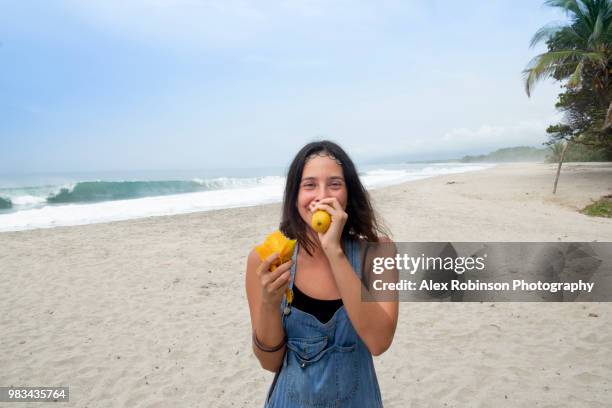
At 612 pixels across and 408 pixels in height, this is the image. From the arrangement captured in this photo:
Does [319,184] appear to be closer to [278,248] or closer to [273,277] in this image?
[278,248]

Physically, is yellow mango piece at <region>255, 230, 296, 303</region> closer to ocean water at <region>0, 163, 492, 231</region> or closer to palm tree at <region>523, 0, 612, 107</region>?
ocean water at <region>0, 163, 492, 231</region>

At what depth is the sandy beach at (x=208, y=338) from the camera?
4.20m

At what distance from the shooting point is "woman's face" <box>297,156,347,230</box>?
1.61m

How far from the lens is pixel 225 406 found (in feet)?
13.3


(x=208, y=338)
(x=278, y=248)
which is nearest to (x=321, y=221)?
(x=278, y=248)

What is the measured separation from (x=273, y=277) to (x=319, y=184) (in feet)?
1.59

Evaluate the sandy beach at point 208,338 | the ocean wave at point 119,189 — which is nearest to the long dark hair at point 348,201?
the sandy beach at point 208,338

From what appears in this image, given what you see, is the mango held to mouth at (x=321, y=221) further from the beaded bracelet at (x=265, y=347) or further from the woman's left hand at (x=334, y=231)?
the beaded bracelet at (x=265, y=347)

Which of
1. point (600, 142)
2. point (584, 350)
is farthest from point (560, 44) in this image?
point (584, 350)

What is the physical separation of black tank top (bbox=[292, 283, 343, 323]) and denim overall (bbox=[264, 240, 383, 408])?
3 centimetres

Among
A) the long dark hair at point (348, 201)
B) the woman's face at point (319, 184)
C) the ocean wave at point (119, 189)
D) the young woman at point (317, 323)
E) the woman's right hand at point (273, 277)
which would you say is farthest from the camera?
the ocean wave at point (119, 189)

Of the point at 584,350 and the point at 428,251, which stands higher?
the point at 428,251

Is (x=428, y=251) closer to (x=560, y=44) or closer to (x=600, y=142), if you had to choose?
(x=600, y=142)

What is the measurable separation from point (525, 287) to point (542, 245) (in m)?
2.95
